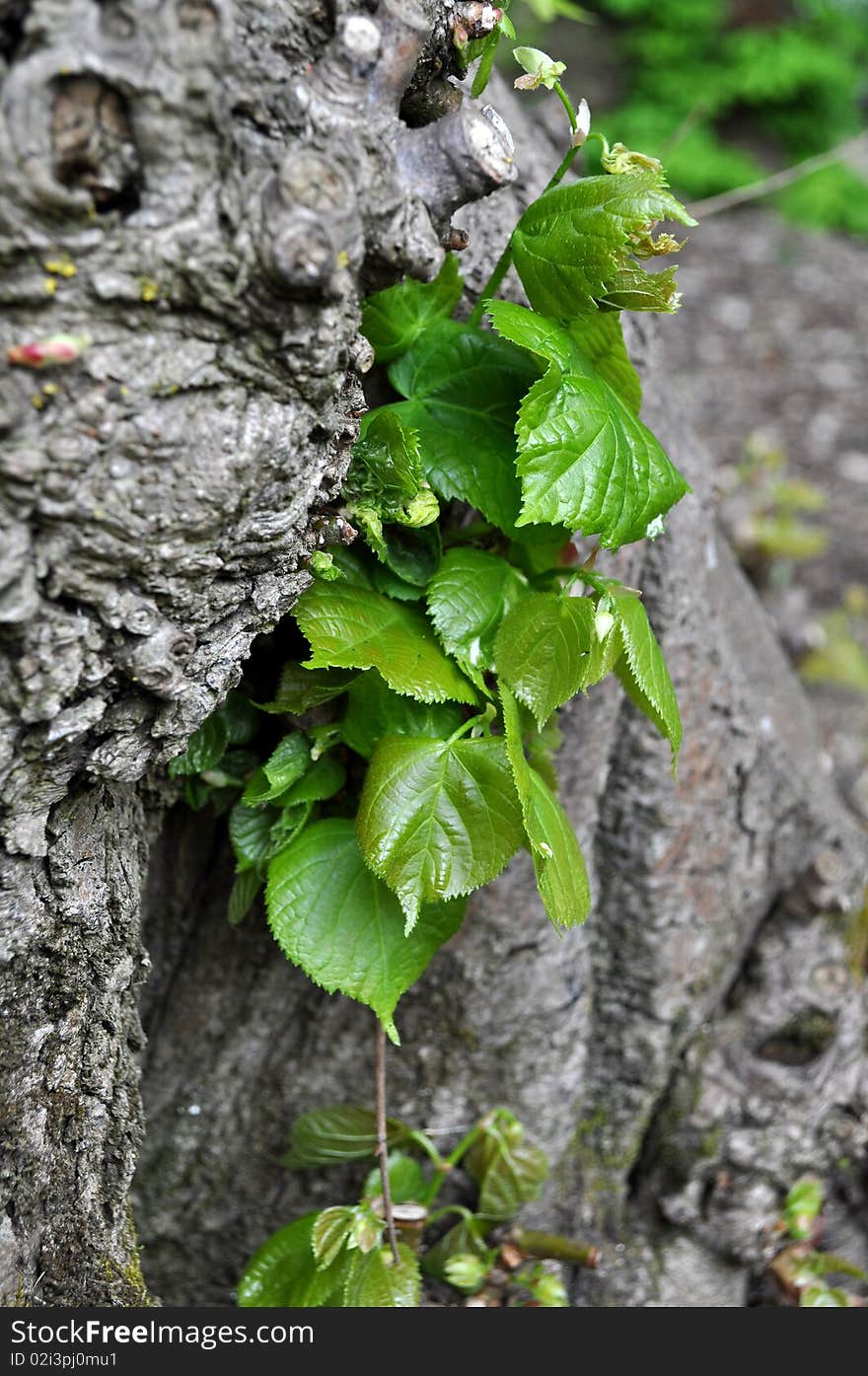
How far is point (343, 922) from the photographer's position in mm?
1397

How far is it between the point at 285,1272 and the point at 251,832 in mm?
691

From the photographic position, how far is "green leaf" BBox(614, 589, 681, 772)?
1.35 m

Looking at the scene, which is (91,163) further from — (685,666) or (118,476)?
(685,666)

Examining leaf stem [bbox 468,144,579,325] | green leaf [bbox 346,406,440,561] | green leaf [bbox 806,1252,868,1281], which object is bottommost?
green leaf [bbox 806,1252,868,1281]

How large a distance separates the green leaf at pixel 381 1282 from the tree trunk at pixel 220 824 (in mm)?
293

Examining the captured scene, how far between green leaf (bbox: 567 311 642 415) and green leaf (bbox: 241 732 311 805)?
60cm

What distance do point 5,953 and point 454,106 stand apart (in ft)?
3.36

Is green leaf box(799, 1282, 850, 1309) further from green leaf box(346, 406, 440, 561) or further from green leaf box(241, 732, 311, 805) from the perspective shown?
green leaf box(346, 406, 440, 561)

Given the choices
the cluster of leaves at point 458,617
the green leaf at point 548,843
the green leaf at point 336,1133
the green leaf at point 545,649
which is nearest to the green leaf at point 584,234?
the cluster of leaves at point 458,617

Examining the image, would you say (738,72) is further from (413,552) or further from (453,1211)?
(453,1211)

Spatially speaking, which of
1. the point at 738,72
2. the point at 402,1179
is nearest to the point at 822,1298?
the point at 402,1179

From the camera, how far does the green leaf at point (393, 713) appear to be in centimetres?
135

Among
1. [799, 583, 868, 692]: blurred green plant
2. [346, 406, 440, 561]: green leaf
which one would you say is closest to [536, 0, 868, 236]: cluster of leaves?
[799, 583, 868, 692]: blurred green plant

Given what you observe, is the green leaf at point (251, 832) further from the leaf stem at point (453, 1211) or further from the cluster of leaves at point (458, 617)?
the leaf stem at point (453, 1211)
